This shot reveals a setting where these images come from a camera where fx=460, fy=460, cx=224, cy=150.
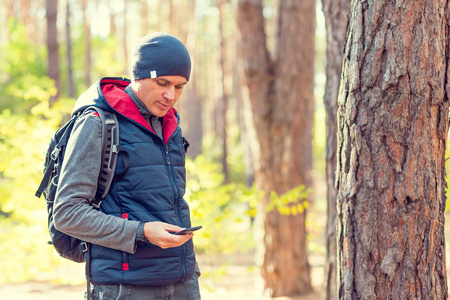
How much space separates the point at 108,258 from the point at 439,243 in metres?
1.38

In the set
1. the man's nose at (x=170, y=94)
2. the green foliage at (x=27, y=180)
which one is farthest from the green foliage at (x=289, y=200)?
the man's nose at (x=170, y=94)

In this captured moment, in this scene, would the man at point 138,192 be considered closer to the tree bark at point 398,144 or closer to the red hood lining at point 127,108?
the red hood lining at point 127,108

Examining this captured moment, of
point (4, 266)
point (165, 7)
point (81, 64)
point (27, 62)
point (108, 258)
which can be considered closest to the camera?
point (108, 258)

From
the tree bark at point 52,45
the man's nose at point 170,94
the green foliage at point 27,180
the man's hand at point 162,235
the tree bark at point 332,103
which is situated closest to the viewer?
the man's hand at point 162,235

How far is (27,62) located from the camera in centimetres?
1474

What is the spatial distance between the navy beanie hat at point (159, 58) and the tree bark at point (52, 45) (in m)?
7.89

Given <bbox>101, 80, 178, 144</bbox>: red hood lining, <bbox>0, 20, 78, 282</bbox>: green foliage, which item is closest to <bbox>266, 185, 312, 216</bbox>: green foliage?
<bbox>0, 20, 78, 282</bbox>: green foliage

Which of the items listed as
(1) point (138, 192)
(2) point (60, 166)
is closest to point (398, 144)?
(1) point (138, 192)

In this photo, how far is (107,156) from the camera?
69.5 inches

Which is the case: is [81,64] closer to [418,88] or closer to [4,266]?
[4,266]

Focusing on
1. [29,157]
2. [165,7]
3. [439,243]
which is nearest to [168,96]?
[439,243]

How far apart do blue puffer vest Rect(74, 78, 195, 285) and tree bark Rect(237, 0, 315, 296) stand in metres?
4.46

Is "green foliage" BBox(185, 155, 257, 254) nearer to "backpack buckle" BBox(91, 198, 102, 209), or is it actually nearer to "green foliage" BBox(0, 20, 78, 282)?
"green foliage" BBox(0, 20, 78, 282)

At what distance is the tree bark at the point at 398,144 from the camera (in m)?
1.87
